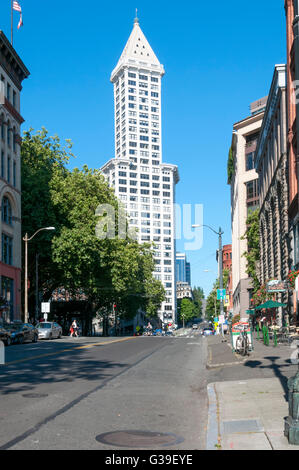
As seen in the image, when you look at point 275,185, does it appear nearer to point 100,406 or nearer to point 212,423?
point 100,406

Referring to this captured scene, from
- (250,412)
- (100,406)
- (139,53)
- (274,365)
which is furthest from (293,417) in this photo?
(139,53)

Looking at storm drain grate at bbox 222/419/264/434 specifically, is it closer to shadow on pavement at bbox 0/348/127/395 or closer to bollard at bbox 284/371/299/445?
bollard at bbox 284/371/299/445

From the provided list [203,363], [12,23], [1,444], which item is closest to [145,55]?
[12,23]

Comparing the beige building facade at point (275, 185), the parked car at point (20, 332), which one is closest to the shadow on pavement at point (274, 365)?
the parked car at point (20, 332)

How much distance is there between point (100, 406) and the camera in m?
10.4

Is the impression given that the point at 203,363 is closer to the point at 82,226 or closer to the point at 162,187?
the point at 82,226

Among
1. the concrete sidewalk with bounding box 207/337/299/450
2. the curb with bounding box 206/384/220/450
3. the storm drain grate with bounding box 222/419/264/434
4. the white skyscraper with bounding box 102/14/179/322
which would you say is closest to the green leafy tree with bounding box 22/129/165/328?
the concrete sidewalk with bounding box 207/337/299/450

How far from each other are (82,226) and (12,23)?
20100mm

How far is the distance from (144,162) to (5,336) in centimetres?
15300

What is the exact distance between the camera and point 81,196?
54.7 metres

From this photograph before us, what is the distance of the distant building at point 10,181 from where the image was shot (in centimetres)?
4841

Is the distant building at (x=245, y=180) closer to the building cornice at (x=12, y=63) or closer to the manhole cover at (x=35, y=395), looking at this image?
the building cornice at (x=12, y=63)

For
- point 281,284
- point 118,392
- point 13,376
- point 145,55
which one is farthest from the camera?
point 145,55

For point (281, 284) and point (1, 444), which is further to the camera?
point (281, 284)
